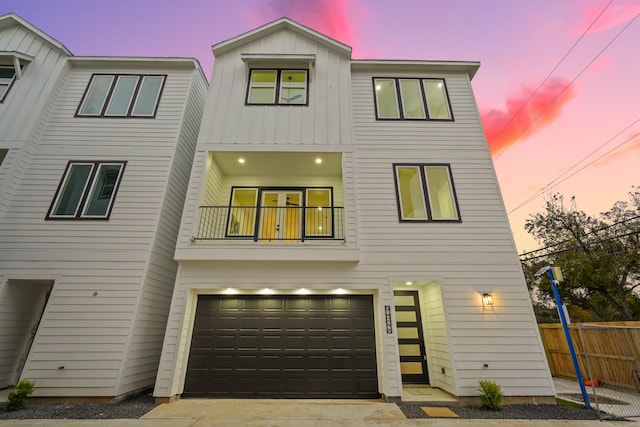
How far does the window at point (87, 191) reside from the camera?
6.07 meters

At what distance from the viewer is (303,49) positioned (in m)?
8.27

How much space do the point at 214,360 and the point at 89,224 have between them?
14.3 feet

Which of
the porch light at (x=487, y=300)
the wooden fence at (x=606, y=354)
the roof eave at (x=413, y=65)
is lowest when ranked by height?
the wooden fence at (x=606, y=354)

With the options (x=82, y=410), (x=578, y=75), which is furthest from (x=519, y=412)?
(x=578, y=75)

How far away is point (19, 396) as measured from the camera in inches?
174

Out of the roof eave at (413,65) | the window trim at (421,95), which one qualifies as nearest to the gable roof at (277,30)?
the roof eave at (413,65)

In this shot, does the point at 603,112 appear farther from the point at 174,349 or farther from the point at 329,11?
the point at 174,349

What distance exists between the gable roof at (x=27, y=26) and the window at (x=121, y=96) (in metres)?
1.41

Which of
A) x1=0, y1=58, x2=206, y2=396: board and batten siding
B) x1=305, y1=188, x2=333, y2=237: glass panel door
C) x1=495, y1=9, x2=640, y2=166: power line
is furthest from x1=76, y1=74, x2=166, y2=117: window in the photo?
x1=495, y1=9, x2=640, y2=166: power line

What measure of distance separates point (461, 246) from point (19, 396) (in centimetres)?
907

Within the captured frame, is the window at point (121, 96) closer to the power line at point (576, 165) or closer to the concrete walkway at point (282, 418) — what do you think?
the concrete walkway at point (282, 418)

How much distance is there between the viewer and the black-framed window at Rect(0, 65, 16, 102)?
7148 millimetres

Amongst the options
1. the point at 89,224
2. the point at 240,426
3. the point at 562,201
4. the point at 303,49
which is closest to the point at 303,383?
the point at 240,426

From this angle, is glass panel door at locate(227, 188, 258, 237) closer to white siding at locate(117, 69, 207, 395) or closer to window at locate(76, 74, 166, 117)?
white siding at locate(117, 69, 207, 395)
